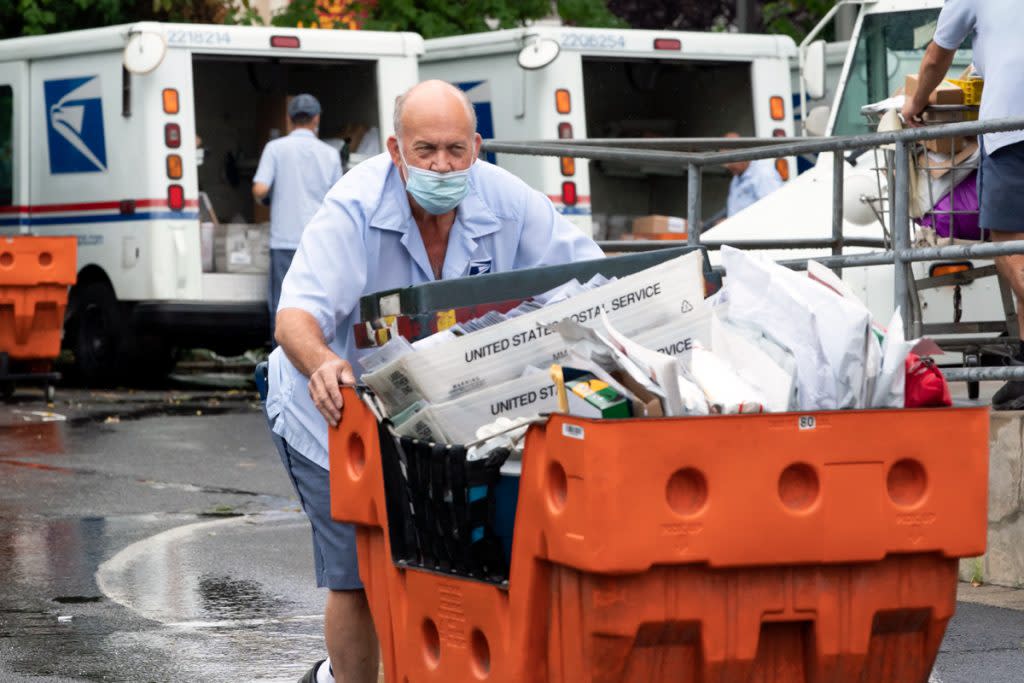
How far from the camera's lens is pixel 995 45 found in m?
6.45

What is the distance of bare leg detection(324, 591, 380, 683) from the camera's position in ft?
15.2

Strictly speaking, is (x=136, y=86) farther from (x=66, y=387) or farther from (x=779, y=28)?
(x=779, y=28)

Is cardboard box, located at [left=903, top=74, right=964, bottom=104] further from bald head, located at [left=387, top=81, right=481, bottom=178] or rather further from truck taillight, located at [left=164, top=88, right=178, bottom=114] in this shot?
truck taillight, located at [left=164, top=88, right=178, bottom=114]

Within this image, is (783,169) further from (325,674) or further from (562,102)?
Result: (325,674)

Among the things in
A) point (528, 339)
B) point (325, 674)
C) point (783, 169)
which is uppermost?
point (783, 169)

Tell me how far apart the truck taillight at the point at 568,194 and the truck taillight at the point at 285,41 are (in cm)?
230

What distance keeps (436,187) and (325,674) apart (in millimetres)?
1224

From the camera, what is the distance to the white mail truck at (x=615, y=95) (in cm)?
1539

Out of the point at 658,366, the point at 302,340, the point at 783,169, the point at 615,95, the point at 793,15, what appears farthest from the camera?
the point at 793,15

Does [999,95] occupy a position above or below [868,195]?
above

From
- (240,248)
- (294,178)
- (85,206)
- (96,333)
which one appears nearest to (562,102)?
(294,178)

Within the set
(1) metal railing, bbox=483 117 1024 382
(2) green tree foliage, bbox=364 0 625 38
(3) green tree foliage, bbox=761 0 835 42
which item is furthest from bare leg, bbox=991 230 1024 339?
(3) green tree foliage, bbox=761 0 835 42

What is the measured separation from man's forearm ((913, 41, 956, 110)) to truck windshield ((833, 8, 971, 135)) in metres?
4.86

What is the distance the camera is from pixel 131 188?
48.7 feet
